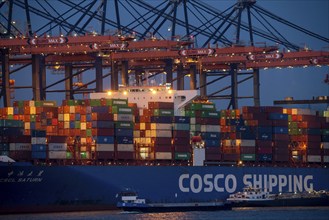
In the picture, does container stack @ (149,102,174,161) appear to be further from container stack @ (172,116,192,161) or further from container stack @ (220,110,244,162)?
container stack @ (220,110,244,162)

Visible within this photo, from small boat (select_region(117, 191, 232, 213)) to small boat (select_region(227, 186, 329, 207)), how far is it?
2.04 meters

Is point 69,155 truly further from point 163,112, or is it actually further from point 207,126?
point 207,126

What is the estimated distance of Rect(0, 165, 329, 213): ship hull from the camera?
70000 millimetres

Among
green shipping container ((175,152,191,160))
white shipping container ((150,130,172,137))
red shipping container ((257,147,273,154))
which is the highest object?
white shipping container ((150,130,172,137))

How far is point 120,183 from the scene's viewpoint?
7388 centimetres

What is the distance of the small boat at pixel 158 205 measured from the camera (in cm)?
7062

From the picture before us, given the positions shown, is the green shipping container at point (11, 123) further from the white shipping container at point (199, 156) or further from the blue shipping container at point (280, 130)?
the blue shipping container at point (280, 130)

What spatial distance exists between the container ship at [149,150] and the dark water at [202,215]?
1.91 metres

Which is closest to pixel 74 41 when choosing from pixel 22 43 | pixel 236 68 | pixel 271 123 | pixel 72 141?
pixel 22 43

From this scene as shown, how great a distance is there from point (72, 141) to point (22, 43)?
854cm

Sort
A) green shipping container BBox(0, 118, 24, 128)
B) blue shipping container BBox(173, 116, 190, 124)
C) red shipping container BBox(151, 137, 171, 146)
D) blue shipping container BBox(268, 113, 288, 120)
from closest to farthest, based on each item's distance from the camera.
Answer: green shipping container BBox(0, 118, 24, 128) < red shipping container BBox(151, 137, 171, 146) < blue shipping container BBox(173, 116, 190, 124) < blue shipping container BBox(268, 113, 288, 120)

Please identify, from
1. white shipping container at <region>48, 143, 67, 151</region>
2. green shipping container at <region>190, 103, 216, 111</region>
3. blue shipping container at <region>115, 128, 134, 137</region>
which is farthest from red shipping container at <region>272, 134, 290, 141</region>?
white shipping container at <region>48, 143, 67, 151</region>

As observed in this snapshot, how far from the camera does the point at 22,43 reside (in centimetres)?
7788

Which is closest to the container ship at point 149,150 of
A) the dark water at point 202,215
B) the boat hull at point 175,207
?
the dark water at point 202,215
